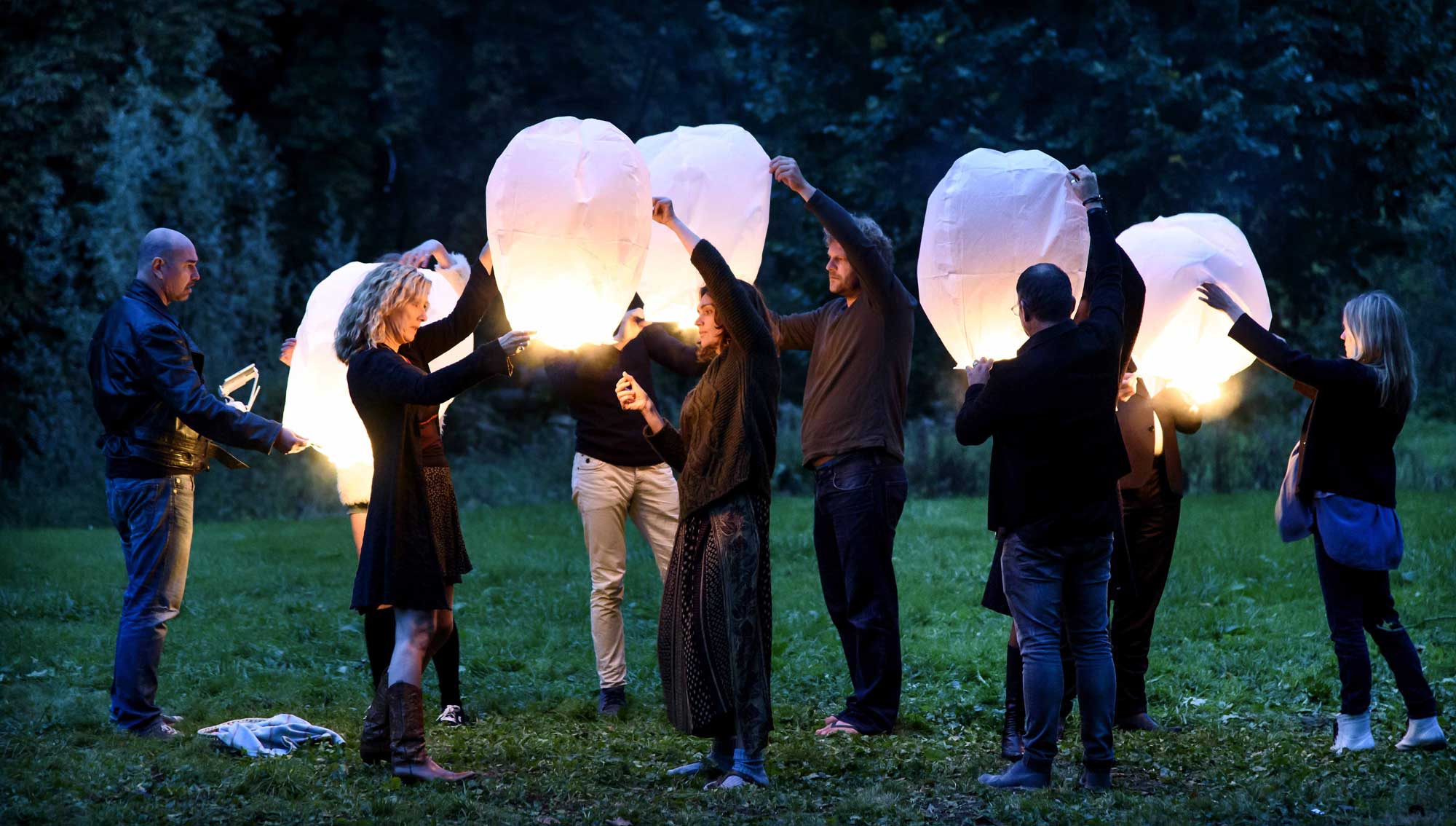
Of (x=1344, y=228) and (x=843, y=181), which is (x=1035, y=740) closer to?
(x=843, y=181)

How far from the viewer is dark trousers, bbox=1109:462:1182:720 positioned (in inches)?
218

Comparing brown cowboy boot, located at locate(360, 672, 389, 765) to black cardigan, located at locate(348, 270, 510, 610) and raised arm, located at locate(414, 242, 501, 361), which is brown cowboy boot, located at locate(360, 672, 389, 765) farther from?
raised arm, located at locate(414, 242, 501, 361)

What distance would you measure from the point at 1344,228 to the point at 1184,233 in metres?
10.9

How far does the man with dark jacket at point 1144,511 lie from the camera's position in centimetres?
546

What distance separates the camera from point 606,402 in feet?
20.3

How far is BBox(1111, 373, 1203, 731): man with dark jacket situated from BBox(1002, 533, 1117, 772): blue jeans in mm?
793

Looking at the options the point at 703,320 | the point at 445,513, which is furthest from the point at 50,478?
the point at 703,320

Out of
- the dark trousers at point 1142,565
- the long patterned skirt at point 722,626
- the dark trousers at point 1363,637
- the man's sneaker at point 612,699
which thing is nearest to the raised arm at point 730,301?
the long patterned skirt at point 722,626

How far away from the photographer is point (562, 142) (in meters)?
4.72

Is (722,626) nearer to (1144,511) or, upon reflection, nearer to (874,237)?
(874,237)

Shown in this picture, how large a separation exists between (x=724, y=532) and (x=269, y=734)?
215 cm

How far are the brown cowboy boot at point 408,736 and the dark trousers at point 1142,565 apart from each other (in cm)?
274

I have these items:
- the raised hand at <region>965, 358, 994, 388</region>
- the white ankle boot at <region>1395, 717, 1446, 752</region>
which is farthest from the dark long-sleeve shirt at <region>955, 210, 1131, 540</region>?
the white ankle boot at <region>1395, 717, 1446, 752</region>

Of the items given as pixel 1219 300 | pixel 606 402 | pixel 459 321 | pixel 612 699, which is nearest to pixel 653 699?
pixel 612 699
